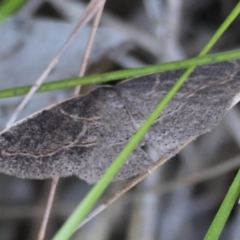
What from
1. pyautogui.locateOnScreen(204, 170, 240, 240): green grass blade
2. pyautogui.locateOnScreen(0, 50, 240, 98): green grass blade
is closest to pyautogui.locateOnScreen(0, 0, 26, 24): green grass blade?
pyautogui.locateOnScreen(0, 50, 240, 98): green grass blade

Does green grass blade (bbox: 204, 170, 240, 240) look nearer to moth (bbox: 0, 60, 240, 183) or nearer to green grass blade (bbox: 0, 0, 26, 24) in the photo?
moth (bbox: 0, 60, 240, 183)

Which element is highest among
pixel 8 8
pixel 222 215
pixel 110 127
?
pixel 8 8

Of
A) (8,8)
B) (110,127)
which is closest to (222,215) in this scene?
(110,127)

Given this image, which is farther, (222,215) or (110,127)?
(110,127)

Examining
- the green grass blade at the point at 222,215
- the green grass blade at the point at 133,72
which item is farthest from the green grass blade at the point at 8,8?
the green grass blade at the point at 222,215

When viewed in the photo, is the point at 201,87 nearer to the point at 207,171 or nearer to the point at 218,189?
the point at 207,171

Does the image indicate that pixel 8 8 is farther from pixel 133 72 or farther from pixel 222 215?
pixel 222 215
